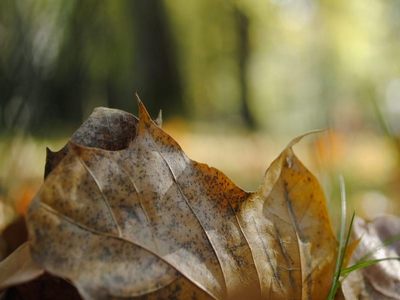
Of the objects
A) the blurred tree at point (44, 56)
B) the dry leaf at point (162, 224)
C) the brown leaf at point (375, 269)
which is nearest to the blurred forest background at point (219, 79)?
the blurred tree at point (44, 56)

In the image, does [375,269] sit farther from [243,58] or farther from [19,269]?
[243,58]

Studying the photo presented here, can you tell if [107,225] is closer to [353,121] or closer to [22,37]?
[22,37]

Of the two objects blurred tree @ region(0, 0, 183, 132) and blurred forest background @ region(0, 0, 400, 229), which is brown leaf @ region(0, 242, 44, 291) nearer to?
blurred forest background @ region(0, 0, 400, 229)

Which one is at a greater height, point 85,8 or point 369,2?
point 369,2

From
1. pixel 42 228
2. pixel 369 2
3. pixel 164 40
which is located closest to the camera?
pixel 42 228

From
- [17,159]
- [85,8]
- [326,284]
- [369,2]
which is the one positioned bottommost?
[17,159]

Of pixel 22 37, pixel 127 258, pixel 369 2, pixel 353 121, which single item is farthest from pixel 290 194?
pixel 369 2
